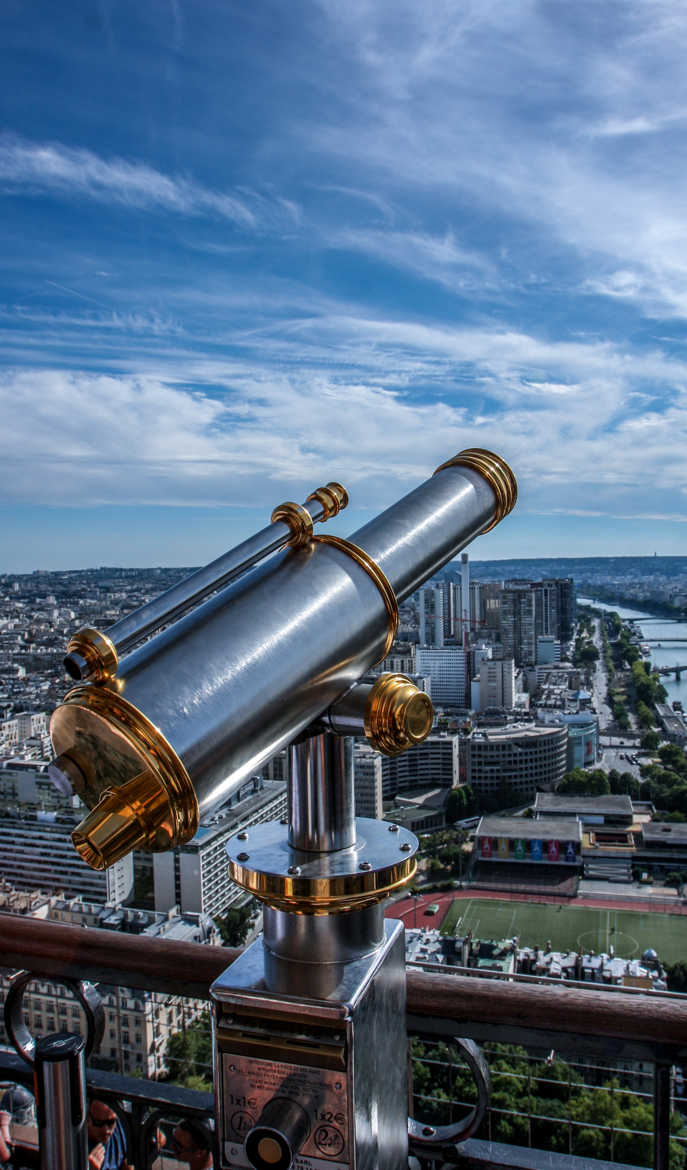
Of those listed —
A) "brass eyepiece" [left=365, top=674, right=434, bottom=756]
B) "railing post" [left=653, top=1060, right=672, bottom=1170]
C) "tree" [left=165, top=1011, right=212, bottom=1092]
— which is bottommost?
"tree" [left=165, top=1011, right=212, bottom=1092]

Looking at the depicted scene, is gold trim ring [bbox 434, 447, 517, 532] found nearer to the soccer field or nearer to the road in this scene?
the soccer field

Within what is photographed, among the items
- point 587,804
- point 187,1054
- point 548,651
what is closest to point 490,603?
point 548,651

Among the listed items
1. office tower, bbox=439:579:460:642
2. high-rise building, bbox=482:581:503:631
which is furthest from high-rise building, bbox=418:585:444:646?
high-rise building, bbox=482:581:503:631

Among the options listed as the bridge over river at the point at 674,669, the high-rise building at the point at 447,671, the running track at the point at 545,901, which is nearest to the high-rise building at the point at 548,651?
the bridge over river at the point at 674,669

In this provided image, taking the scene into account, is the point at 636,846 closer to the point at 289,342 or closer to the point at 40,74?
the point at 289,342

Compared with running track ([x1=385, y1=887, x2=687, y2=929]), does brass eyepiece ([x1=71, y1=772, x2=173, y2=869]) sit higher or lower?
higher

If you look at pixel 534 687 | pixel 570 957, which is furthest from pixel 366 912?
pixel 534 687

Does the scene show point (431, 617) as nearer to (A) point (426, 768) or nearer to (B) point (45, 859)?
(A) point (426, 768)
